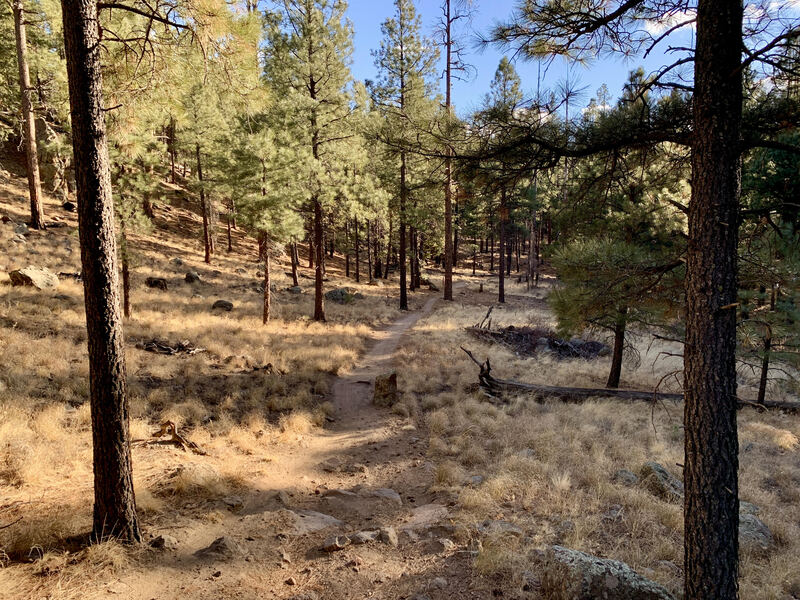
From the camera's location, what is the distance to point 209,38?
477 centimetres

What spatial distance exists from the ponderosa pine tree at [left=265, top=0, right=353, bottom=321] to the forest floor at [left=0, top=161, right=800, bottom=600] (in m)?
6.71

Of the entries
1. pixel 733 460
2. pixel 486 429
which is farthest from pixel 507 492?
pixel 733 460

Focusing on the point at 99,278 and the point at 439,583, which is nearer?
the point at 99,278

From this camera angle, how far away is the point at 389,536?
17.5 feet

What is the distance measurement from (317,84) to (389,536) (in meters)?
16.4

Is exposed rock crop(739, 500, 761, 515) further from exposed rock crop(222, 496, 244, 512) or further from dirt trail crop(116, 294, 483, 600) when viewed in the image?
exposed rock crop(222, 496, 244, 512)

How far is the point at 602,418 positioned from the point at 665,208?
6.54 meters

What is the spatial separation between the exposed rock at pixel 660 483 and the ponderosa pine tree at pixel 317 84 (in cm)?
1377

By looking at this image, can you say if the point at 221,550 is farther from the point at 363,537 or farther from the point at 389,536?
the point at 389,536

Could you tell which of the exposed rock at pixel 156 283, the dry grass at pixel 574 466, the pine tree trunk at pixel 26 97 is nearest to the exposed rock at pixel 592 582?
the dry grass at pixel 574 466

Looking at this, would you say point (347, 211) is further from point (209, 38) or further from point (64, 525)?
point (64, 525)

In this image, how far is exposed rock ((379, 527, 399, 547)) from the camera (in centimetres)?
528

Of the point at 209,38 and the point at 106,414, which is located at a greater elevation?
the point at 209,38

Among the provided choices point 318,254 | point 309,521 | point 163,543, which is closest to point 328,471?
point 309,521
